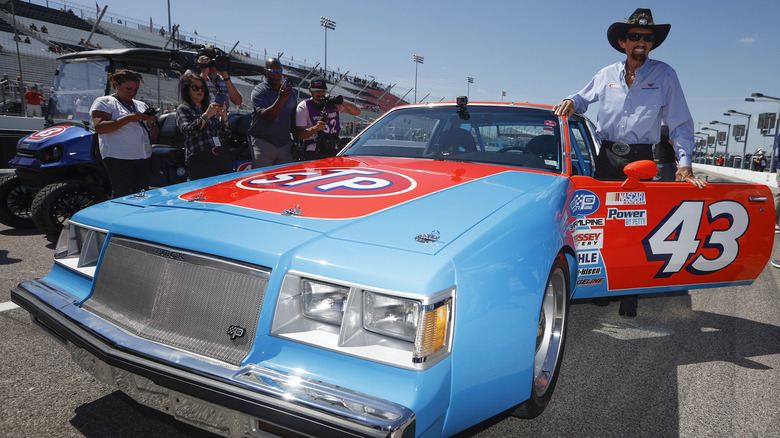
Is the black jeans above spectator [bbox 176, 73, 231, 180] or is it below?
below

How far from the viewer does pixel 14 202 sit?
555cm

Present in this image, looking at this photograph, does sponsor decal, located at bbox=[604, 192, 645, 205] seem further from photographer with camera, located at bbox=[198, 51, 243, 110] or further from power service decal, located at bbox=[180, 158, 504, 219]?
photographer with camera, located at bbox=[198, 51, 243, 110]

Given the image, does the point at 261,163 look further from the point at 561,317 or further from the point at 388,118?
the point at 561,317

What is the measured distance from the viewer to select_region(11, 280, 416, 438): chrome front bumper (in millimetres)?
1235

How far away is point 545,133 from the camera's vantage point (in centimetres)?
298

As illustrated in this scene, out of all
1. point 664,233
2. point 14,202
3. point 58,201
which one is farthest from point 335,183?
point 14,202

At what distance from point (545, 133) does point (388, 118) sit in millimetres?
1128

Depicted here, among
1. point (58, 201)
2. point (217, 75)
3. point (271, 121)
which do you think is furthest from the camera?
point (217, 75)

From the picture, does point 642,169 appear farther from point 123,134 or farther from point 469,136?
point 123,134

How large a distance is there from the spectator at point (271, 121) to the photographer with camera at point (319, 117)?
0.68ft

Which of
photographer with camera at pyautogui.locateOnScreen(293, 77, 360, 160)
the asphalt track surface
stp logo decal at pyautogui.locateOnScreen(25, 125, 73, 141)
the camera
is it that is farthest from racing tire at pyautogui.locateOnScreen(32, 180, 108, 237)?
the camera

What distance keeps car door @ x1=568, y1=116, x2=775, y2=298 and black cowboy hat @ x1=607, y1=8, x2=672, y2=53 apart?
99 centimetres

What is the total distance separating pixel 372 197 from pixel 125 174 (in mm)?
3454

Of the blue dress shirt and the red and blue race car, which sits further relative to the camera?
the blue dress shirt
